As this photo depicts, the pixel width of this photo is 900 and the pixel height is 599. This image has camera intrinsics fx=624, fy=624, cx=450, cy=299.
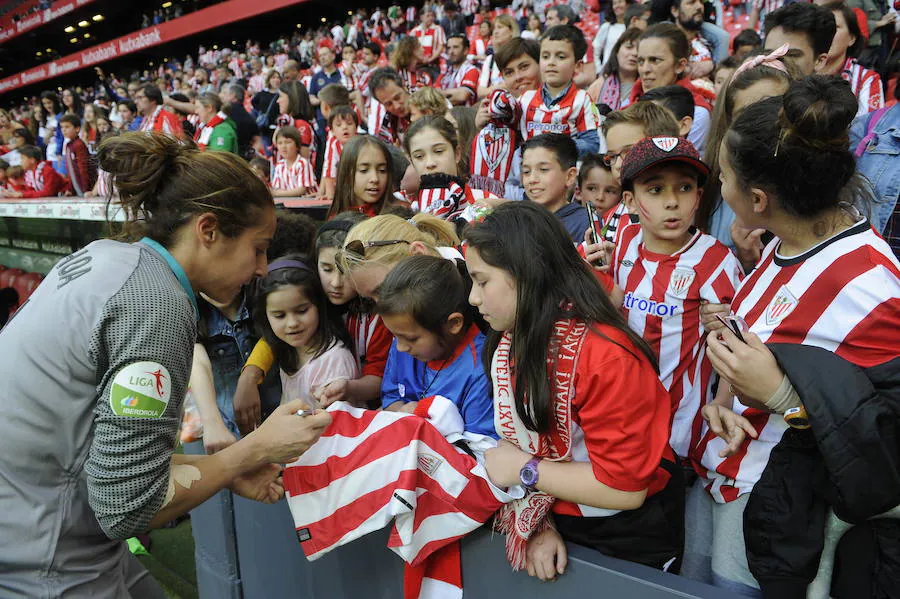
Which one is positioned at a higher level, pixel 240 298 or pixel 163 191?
pixel 163 191

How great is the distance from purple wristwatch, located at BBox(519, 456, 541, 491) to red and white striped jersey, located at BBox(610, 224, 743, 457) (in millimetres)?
592

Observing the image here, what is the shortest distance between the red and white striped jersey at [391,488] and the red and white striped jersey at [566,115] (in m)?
2.50

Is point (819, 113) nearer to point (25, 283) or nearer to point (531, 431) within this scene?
point (531, 431)

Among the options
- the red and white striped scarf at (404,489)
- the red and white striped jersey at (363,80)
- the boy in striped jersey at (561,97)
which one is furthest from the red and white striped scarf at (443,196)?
the red and white striped jersey at (363,80)

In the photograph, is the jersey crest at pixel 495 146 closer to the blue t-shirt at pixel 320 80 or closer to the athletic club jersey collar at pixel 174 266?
the athletic club jersey collar at pixel 174 266

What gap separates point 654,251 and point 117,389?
5.16 ft

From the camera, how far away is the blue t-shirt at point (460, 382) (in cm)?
185

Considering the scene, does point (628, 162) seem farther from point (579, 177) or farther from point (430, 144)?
point (430, 144)

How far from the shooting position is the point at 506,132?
397 centimetres

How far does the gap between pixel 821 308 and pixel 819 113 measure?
40cm

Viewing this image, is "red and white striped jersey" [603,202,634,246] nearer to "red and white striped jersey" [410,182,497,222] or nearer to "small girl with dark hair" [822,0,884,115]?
"red and white striped jersey" [410,182,497,222]

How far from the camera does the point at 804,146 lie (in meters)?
1.31

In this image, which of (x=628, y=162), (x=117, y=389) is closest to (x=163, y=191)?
(x=117, y=389)

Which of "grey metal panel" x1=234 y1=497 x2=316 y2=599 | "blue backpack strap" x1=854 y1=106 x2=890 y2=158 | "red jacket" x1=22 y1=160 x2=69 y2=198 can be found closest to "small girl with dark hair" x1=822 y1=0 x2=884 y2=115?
"blue backpack strap" x1=854 y1=106 x2=890 y2=158
